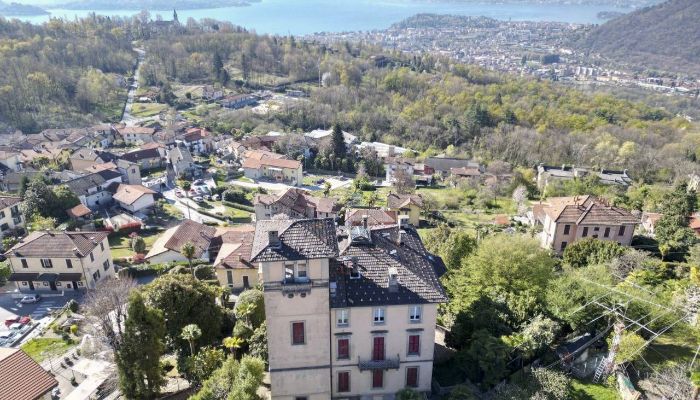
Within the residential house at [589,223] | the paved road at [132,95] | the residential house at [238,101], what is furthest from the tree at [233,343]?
the residential house at [238,101]

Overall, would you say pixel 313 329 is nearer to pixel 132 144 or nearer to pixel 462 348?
pixel 462 348

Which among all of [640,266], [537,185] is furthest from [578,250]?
[537,185]

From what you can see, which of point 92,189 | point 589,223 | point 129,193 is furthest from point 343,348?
point 92,189

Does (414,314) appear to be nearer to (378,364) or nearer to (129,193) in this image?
(378,364)

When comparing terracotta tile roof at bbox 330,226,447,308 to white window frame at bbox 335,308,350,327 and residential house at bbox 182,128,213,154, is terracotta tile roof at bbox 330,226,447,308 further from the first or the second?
residential house at bbox 182,128,213,154

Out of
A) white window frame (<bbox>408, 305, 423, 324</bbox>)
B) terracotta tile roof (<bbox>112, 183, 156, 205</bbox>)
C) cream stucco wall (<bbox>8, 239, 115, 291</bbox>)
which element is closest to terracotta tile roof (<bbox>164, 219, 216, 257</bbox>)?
cream stucco wall (<bbox>8, 239, 115, 291</bbox>)

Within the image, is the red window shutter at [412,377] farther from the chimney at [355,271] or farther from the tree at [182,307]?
the tree at [182,307]

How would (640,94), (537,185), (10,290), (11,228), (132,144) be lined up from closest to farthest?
(10,290)
(11,228)
(537,185)
(132,144)
(640,94)

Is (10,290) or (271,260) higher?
(271,260)
